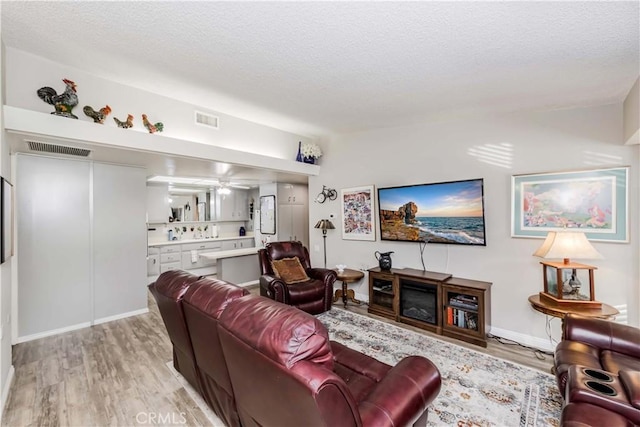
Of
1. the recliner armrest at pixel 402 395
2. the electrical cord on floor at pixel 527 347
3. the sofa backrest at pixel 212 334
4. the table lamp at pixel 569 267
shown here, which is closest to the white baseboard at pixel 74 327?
the sofa backrest at pixel 212 334

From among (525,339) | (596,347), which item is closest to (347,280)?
(525,339)

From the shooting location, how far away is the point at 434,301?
3.45 meters

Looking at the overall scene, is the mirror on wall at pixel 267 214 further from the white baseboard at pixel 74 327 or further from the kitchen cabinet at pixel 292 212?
the white baseboard at pixel 74 327

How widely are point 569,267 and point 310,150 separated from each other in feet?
12.2

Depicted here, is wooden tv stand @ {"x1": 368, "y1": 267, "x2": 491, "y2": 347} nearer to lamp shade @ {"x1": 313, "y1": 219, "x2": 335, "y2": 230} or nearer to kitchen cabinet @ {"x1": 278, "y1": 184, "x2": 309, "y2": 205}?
lamp shade @ {"x1": 313, "y1": 219, "x2": 335, "y2": 230}

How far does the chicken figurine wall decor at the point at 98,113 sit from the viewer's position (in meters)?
2.68

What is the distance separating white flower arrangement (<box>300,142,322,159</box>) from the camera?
4.85 metres

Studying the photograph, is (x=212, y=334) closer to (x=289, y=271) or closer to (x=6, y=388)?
(x=6, y=388)

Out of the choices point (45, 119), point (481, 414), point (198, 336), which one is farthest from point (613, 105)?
point (45, 119)

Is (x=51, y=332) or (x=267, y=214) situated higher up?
(x=267, y=214)

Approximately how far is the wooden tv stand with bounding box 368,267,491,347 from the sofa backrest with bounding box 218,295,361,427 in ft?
8.62

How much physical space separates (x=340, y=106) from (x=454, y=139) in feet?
5.24

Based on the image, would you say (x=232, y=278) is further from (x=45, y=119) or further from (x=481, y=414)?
(x=481, y=414)

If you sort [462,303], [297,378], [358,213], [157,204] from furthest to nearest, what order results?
[157,204], [358,213], [462,303], [297,378]
